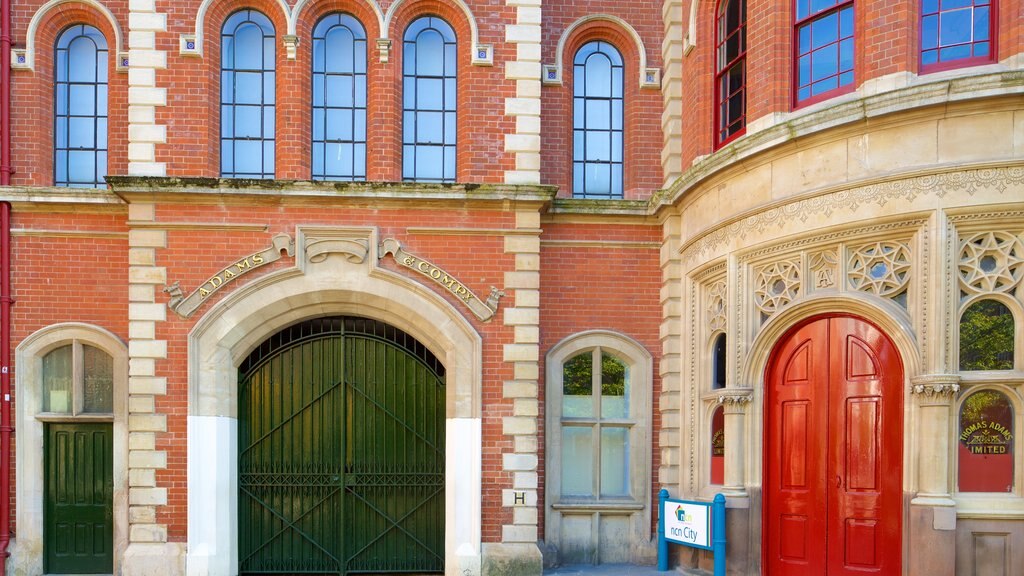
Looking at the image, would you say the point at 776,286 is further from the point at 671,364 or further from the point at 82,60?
the point at 82,60

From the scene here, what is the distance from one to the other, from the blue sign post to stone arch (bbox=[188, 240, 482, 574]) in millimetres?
2282

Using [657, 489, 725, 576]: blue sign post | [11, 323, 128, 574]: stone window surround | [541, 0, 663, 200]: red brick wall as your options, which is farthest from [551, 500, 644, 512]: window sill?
[11, 323, 128, 574]: stone window surround

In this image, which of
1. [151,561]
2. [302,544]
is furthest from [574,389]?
[151,561]

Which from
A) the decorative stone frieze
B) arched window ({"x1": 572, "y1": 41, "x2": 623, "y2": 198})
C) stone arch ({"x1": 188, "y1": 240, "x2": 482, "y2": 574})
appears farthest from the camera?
arched window ({"x1": 572, "y1": 41, "x2": 623, "y2": 198})

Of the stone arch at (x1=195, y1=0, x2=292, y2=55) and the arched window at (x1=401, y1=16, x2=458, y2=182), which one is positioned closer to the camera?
the stone arch at (x1=195, y1=0, x2=292, y2=55)

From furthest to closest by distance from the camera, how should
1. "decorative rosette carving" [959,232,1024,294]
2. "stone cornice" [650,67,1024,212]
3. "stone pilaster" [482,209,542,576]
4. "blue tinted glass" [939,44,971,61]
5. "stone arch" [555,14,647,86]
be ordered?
"stone arch" [555,14,647,86] → "stone pilaster" [482,209,542,576] → "blue tinted glass" [939,44,971,61] → "decorative rosette carving" [959,232,1024,294] → "stone cornice" [650,67,1024,212]

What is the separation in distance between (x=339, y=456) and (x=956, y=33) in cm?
Result: 831

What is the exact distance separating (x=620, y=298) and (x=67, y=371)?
7206 mm

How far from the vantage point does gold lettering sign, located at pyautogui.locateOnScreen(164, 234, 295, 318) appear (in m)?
9.70

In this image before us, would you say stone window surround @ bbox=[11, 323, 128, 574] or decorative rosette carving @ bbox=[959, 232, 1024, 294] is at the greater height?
decorative rosette carving @ bbox=[959, 232, 1024, 294]

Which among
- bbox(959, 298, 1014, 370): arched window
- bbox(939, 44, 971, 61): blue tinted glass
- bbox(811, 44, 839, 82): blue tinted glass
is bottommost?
bbox(959, 298, 1014, 370): arched window

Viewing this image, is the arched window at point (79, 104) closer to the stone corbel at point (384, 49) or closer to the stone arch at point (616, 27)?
the stone corbel at point (384, 49)

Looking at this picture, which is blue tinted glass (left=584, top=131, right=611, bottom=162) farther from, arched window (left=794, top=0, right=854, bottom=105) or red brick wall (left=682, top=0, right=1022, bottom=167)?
arched window (left=794, top=0, right=854, bottom=105)

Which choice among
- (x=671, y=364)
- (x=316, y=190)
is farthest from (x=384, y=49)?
(x=671, y=364)
